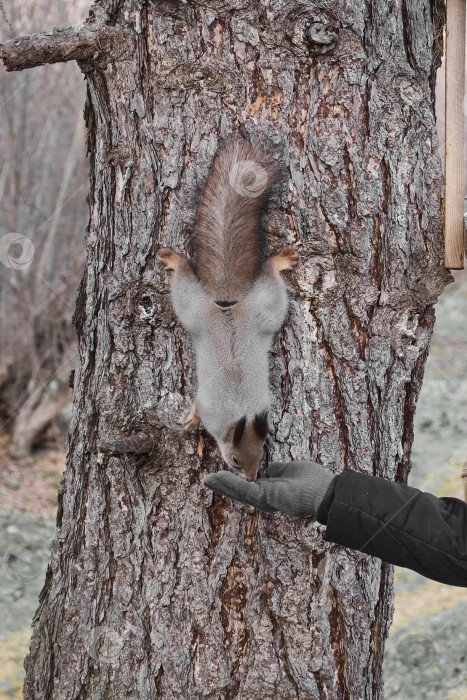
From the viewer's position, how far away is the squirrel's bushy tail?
1515 millimetres

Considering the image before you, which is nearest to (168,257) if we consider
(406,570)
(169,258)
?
(169,258)

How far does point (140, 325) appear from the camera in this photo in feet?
5.33

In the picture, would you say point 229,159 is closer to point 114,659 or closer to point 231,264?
point 231,264

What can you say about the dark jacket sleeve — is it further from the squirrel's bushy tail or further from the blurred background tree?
the blurred background tree

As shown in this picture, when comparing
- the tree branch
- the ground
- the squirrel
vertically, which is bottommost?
the ground

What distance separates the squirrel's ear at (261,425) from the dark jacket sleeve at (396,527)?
18 centimetres

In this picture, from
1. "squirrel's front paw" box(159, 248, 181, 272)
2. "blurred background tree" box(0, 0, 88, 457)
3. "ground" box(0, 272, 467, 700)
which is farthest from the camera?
"blurred background tree" box(0, 0, 88, 457)

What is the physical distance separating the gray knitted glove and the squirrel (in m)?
0.05

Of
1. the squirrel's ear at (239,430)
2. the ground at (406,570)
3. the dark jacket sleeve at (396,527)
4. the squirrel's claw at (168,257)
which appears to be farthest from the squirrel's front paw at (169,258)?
the ground at (406,570)

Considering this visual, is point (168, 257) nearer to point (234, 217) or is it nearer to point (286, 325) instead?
point (234, 217)

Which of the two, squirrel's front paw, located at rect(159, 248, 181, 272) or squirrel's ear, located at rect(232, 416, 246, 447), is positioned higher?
squirrel's front paw, located at rect(159, 248, 181, 272)

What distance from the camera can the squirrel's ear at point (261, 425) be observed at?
1.53 m

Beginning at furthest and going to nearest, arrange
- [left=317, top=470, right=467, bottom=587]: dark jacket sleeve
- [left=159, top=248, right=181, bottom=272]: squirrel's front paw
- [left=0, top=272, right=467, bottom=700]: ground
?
1. [left=0, top=272, right=467, bottom=700]: ground
2. [left=159, top=248, right=181, bottom=272]: squirrel's front paw
3. [left=317, top=470, right=467, bottom=587]: dark jacket sleeve

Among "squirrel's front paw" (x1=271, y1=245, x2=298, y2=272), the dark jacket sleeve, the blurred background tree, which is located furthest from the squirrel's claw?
the blurred background tree
